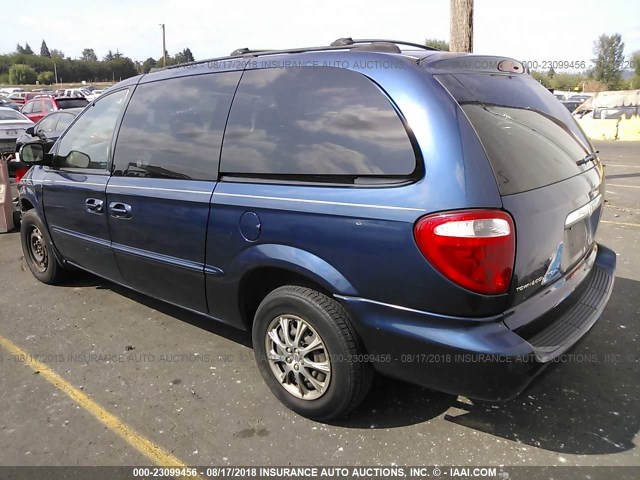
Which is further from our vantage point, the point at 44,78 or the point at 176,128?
the point at 44,78

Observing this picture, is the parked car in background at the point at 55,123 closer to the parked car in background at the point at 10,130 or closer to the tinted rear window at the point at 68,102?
the parked car in background at the point at 10,130

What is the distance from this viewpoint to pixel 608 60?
71.7 meters

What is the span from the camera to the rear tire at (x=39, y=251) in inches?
183

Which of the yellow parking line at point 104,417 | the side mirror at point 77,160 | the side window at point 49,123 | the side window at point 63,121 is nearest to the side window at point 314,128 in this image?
the yellow parking line at point 104,417

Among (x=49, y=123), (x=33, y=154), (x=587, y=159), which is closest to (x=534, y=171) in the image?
(x=587, y=159)

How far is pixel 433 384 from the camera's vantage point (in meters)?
2.32

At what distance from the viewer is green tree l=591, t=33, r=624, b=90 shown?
230 feet

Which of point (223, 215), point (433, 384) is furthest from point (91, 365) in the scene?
point (433, 384)

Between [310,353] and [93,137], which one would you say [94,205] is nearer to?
[93,137]

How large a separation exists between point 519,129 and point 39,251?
451 cm

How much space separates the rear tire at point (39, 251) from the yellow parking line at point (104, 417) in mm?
1237

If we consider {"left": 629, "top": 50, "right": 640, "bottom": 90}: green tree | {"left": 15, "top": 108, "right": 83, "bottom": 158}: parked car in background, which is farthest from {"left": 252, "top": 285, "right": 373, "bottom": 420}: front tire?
{"left": 629, "top": 50, "right": 640, "bottom": 90}: green tree

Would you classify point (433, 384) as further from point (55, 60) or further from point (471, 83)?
point (55, 60)

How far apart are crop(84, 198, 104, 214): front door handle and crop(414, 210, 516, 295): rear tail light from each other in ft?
8.42
